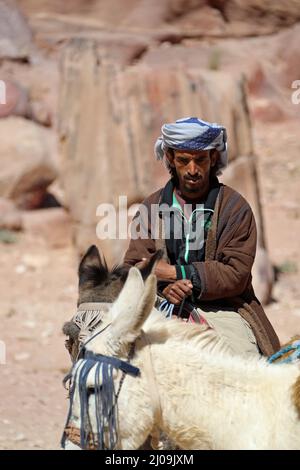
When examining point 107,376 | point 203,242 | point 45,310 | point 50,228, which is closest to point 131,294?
point 107,376

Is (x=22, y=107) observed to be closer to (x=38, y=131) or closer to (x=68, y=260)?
(x=38, y=131)

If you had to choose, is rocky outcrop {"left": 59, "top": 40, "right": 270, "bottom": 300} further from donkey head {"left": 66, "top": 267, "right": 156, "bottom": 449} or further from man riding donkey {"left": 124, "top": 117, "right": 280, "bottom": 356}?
donkey head {"left": 66, "top": 267, "right": 156, "bottom": 449}

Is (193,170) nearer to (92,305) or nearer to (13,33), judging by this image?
(92,305)

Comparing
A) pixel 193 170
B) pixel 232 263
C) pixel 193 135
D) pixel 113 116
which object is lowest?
pixel 232 263

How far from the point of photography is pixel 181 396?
286cm

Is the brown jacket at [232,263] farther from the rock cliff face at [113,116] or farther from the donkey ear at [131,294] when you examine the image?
the rock cliff face at [113,116]

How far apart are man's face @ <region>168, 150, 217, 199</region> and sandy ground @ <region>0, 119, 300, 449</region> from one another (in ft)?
10.3

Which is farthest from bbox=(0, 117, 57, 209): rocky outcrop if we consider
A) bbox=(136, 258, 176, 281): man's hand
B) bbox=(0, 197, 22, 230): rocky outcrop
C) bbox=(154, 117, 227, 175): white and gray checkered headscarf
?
bbox=(136, 258, 176, 281): man's hand

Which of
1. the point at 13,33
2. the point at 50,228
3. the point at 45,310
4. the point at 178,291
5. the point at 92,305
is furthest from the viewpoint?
the point at 13,33

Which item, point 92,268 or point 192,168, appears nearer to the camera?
point 92,268

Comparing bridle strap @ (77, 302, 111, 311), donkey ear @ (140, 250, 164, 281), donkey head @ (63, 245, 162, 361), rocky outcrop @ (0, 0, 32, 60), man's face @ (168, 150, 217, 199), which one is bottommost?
bridle strap @ (77, 302, 111, 311)

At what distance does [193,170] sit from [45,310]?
22.3ft

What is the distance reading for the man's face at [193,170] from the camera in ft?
12.3

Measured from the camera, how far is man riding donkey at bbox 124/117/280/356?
11.8 feet
